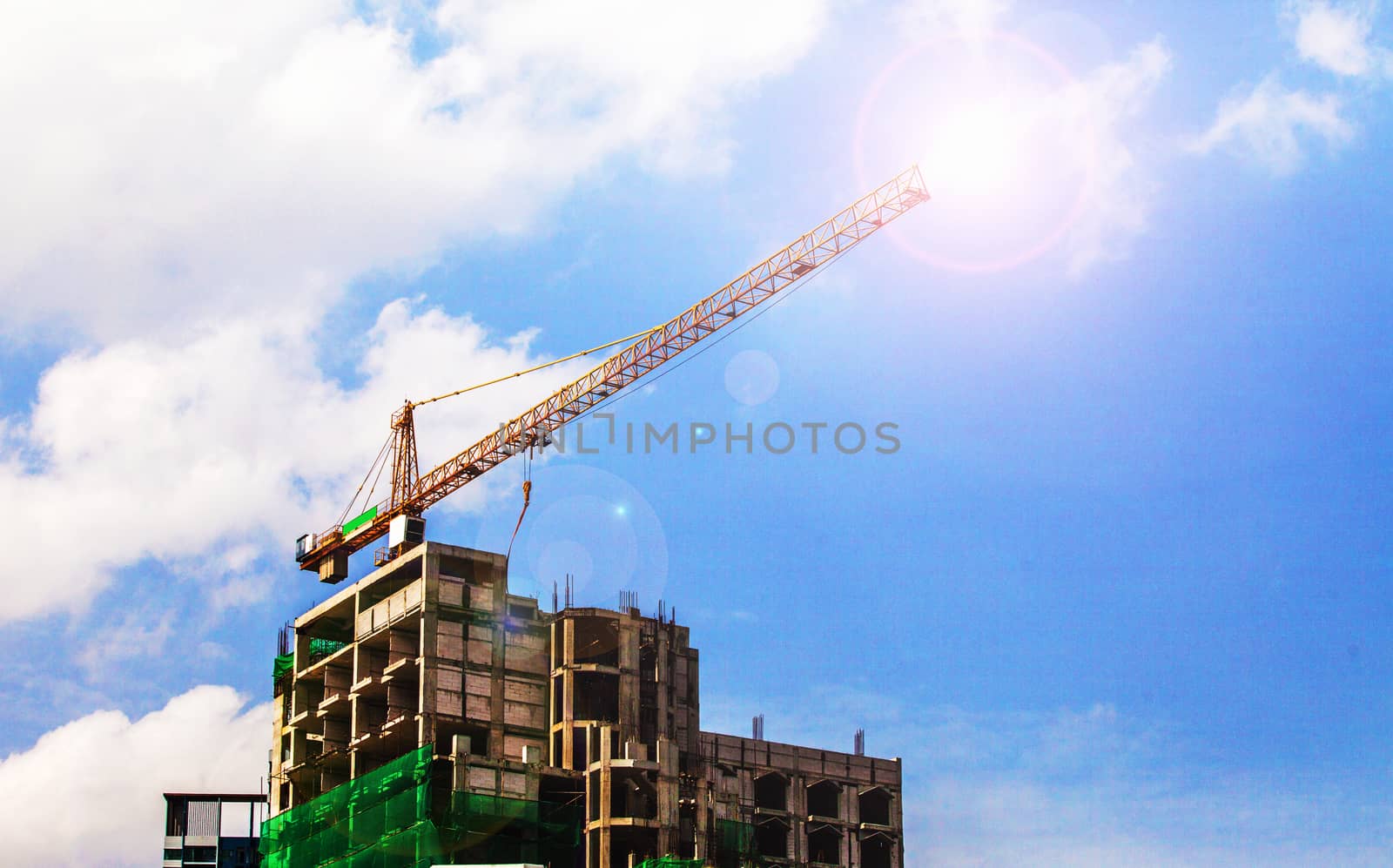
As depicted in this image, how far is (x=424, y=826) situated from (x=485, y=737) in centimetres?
870

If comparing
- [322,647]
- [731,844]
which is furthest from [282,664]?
[731,844]

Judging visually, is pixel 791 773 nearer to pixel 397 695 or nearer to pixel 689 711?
pixel 689 711

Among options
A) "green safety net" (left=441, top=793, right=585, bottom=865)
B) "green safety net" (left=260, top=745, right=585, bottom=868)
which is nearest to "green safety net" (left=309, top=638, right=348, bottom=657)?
"green safety net" (left=260, top=745, right=585, bottom=868)

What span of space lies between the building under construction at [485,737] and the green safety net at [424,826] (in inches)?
4.2

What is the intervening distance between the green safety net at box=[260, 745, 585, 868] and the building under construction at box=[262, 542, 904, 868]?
0.11 m

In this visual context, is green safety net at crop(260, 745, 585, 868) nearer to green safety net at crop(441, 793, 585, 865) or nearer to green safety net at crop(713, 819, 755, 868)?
green safety net at crop(441, 793, 585, 865)

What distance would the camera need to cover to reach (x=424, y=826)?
305 feet

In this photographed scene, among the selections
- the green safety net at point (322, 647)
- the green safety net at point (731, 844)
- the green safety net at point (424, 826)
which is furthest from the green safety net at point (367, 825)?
the green safety net at point (731, 844)

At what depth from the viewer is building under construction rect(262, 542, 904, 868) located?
95.4 meters

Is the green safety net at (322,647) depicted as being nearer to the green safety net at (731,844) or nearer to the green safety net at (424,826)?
the green safety net at (424,826)

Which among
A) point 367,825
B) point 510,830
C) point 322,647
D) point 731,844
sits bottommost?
point 731,844

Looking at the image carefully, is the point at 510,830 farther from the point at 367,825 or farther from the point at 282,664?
the point at 282,664

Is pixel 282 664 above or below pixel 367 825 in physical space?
above

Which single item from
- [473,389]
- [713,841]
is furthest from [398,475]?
[713,841]
